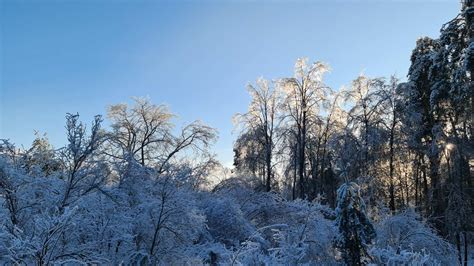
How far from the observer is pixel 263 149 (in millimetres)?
28422

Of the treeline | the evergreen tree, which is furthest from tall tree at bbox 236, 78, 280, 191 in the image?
A: the evergreen tree

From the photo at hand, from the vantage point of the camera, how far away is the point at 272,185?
29312 mm

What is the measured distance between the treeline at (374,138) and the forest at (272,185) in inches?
3.4

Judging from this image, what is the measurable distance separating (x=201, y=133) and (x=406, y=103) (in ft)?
39.9

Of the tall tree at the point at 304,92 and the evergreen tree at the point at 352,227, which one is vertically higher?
the tall tree at the point at 304,92

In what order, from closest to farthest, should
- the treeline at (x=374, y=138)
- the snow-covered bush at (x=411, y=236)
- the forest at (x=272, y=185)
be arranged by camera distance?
the forest at (x=272, y=185), the snow-covered bush at (x=411, y=236), the treeline at (x=374, y=138)

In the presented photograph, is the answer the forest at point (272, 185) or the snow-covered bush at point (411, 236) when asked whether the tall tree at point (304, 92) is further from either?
the snow-covered bush at point (411, 236)

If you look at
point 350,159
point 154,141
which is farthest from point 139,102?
point 350,159

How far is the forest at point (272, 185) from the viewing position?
35.3ft

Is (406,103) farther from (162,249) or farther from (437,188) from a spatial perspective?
(162,249)

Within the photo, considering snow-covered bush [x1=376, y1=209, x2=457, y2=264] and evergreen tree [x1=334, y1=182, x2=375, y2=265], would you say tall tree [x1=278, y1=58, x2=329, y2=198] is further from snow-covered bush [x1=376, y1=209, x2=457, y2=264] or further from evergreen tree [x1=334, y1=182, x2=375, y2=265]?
evergreen tree [x1=334, y1=182, x2=375, y2=265]

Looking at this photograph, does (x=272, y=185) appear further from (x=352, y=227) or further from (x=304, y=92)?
(x=352, y=227)

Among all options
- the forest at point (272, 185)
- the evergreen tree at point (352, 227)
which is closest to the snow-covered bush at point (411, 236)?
the forest at point (272, 185)

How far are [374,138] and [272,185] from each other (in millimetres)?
7890
